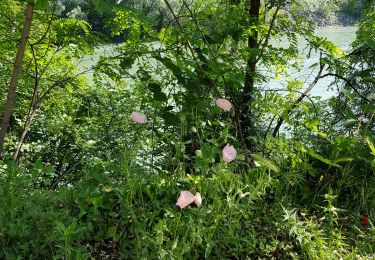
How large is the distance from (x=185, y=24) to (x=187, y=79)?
2.62 feet

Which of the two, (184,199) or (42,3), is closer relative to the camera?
(42,3)

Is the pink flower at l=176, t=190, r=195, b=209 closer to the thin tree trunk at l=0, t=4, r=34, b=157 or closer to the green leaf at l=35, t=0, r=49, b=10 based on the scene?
the green leaf at l=35, t=0, r=49, b=10

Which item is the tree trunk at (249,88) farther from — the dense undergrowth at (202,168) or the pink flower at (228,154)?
the pink flower at (228,154)

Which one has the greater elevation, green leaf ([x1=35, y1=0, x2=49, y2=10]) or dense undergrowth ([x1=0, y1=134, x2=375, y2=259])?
green leaf ([x1=35, y1=0, x2=49, y2=10])

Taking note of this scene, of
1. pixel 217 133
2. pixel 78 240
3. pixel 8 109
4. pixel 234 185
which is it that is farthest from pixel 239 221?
pixel 8 109

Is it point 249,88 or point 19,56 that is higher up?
point 19,56

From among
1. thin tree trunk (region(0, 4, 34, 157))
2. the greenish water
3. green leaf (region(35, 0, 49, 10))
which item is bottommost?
the greenish water

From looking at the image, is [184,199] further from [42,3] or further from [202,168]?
[42,3]

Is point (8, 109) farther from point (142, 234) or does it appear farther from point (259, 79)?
point (259, 79)

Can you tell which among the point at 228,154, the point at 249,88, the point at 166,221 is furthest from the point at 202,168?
the point at 249,88

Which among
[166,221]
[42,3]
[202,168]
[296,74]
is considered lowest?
[296,74]

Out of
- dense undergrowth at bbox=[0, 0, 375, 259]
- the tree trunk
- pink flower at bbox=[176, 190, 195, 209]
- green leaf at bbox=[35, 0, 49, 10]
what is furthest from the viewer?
the tree trunk

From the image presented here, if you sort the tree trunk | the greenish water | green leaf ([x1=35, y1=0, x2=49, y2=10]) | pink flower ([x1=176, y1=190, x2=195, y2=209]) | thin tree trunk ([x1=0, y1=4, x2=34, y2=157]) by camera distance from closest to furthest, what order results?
green leaf ([x1=35, y1=0, x2=49, y2=10]) < pink flower ([x1=176, y1=190, x2=195, y2=209]) < thin tree trunk ([x1=0, y1=4, x2=34, y2=157]) < the tree trunk < the greenish water

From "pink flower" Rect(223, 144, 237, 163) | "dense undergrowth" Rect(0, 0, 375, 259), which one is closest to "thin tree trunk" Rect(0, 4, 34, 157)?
"dense undergrowth" Rect(0, 0, 375, 259)
